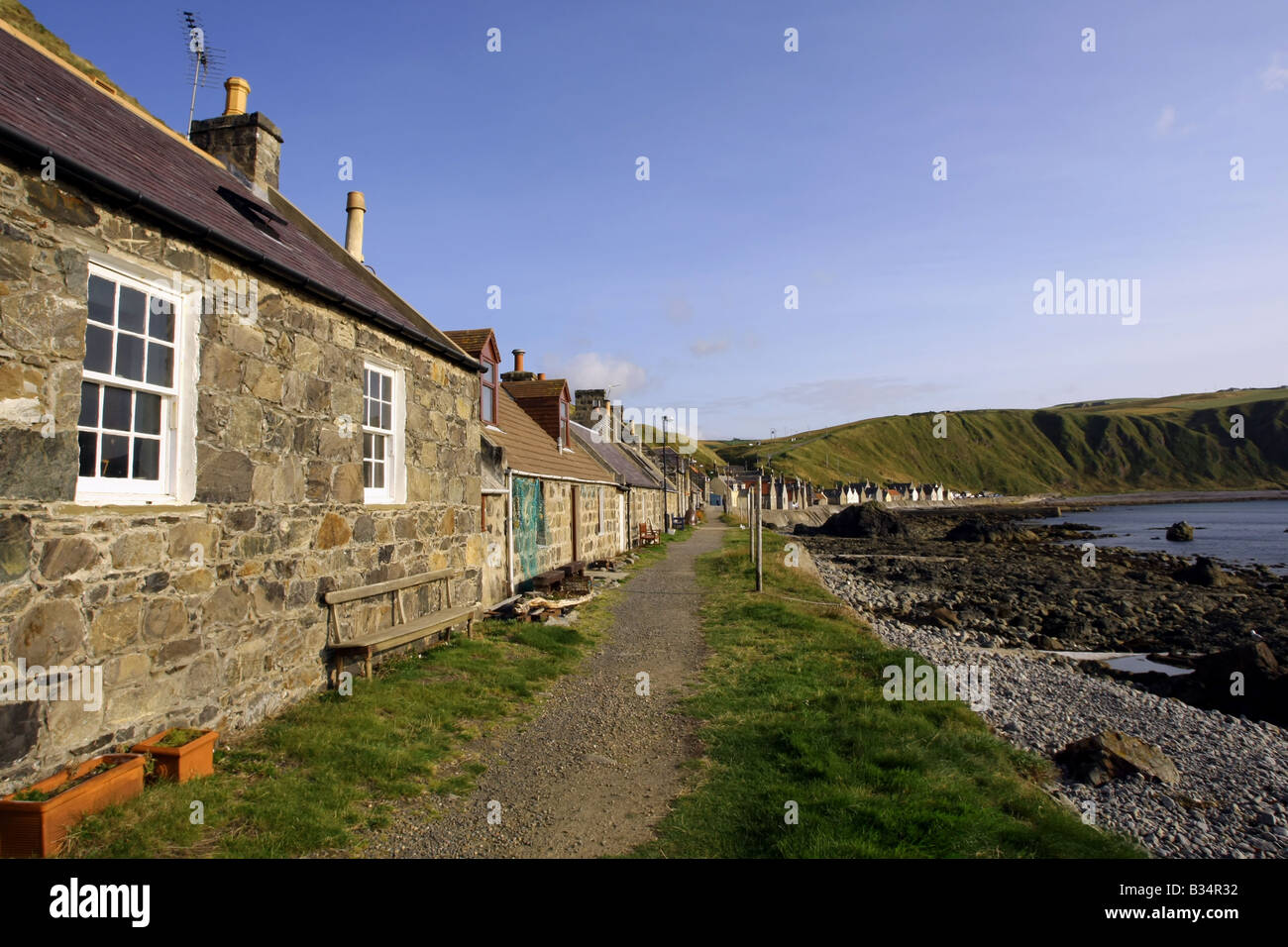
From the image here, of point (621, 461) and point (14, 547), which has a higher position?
point (621, 461)

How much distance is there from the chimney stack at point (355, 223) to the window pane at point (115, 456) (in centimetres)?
790

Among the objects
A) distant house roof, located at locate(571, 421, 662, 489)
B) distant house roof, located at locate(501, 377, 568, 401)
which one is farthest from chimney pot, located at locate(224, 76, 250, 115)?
distant house roof, located at locate(571, 421, 662, 489)

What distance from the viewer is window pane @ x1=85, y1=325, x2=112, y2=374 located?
16.8ft

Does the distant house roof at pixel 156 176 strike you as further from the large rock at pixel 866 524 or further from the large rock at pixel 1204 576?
the large rock at pixel 866 524

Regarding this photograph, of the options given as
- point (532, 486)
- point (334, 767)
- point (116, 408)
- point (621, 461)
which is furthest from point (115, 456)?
point (621, 461)

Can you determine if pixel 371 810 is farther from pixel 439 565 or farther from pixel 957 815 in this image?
pixel 439 565

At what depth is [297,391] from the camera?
7406mm

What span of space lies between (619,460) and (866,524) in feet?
126

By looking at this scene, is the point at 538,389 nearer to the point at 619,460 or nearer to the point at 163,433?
the point at 619,460

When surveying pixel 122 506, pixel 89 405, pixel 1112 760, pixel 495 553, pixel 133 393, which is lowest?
pixel 1112 760

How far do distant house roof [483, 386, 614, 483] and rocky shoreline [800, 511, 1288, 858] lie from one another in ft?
29.8

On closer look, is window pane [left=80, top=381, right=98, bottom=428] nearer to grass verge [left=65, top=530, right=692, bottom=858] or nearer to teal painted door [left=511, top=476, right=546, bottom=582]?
grass verge [left=65, top=530, right=692, bottom=858]

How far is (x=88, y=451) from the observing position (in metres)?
5.19
